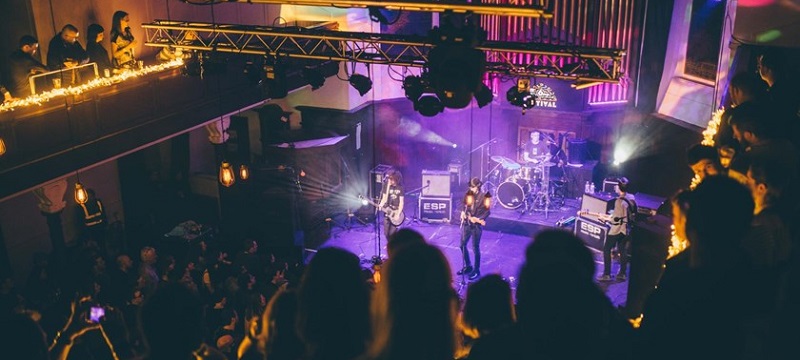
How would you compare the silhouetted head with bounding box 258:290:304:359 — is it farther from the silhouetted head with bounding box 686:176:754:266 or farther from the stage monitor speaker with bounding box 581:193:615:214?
the stage monitor speaker with bounding box 581:193:615:214

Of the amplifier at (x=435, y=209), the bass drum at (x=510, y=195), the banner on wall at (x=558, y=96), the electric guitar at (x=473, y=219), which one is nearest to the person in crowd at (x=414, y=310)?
the electric guitar at (x=473, y=219)

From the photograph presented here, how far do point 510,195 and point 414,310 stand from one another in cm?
1020

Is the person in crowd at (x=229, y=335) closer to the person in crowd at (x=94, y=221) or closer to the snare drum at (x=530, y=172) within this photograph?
the person in crowd at (x=94, y=221)

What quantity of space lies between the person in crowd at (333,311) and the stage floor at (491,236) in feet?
27.5

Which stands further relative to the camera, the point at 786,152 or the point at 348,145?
the point at 348,145

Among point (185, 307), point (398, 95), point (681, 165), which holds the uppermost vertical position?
point (185, 307)

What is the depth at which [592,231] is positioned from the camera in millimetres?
11141

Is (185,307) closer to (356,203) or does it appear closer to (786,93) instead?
(786,93)

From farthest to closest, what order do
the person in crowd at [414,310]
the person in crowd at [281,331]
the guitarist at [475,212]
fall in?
the guitarist at [475,212] < the person in crowd at [281,331] < the person in crowd at [414,310]

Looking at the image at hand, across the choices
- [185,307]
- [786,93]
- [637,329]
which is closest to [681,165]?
[786,93]

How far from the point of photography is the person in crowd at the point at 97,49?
30.9 ft

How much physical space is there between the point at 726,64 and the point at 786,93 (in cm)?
528

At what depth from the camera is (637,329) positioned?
275 cm

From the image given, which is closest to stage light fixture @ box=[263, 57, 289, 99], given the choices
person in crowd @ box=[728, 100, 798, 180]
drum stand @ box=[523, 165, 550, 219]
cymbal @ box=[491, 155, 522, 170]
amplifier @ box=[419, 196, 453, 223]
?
amplifier @ box=[419, 196, 453, 223]
